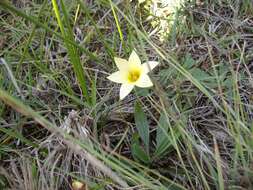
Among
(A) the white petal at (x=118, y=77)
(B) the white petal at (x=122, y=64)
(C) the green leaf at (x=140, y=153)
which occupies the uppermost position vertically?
(B) the white petal at (x=122, y=64)

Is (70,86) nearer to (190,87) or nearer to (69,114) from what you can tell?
(69,114)

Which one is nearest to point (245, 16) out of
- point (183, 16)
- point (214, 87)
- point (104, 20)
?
point (183, 16)

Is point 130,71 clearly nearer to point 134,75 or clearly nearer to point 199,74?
point 134,75

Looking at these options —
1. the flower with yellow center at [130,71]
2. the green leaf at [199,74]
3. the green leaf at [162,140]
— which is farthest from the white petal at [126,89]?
the green leaf at [199,74]

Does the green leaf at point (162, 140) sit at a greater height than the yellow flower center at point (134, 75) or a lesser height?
lesser

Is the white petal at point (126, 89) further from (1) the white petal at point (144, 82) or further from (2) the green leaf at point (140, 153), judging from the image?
(2) the green leaf at point (140, 153)

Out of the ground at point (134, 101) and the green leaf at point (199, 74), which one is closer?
the ground at point (134, 101)

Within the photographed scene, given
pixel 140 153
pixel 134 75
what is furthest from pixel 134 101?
pixel 140 153

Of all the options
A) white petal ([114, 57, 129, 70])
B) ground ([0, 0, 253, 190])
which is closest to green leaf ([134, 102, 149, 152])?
ground ([0, 0, 253, 190])
